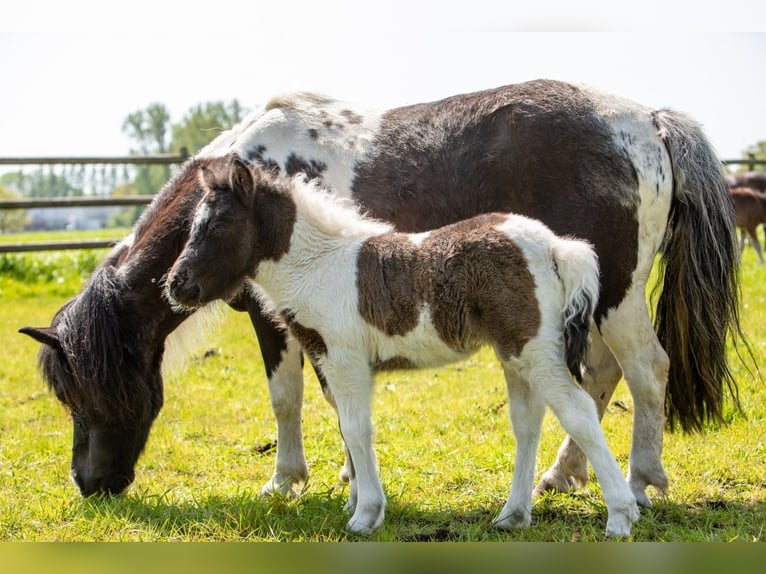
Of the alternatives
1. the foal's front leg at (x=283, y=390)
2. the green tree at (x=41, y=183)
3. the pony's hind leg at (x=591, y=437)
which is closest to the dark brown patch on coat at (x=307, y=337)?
the foal's front leg at (x=283, y=390)

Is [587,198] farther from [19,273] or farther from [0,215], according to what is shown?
[0,215]

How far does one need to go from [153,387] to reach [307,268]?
4.59 feet

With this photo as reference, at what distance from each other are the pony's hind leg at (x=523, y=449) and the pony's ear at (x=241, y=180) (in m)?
1.60

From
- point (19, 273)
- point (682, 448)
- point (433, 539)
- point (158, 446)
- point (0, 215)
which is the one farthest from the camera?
point (0, 215)

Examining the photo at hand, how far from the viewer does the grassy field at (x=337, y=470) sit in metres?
4.13

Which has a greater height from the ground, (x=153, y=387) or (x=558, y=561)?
(x=558, y=561)

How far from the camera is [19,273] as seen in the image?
47.0 ft

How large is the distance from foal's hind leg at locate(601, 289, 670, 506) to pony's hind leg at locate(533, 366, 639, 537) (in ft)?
3.17

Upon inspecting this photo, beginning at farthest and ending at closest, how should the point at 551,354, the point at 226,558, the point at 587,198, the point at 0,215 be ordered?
the point at 0,215 < the point at 587,198 < the point at 551,354 < the point at 226,558

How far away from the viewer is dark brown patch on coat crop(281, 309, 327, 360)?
4.18 meters

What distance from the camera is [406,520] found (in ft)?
14.2

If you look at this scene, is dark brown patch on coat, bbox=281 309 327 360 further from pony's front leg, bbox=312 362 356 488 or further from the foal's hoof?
the foal's hoof

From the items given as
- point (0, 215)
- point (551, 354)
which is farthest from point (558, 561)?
point (0, 215)

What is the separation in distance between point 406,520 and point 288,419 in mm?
1107
